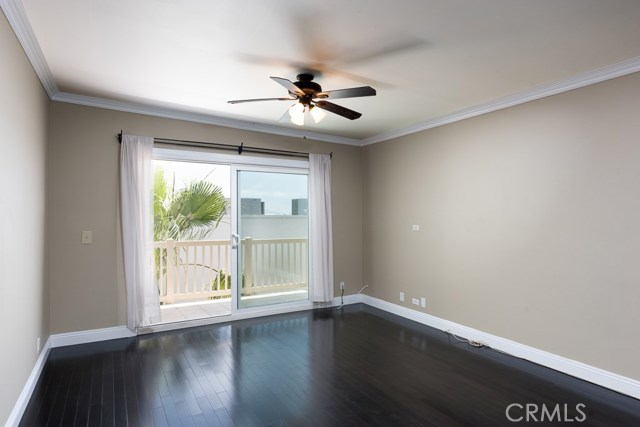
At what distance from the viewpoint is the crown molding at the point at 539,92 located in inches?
109

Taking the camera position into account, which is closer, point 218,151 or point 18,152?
point 18,152

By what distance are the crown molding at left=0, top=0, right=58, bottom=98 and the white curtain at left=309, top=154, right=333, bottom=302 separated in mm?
3119

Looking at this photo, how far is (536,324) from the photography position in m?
3.33

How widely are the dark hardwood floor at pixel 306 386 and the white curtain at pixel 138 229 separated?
1.19ft

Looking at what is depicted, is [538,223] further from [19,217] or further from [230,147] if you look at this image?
[19,217]

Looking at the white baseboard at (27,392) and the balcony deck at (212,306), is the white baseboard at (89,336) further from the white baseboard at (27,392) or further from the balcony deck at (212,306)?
the balcony deck at (212,306)

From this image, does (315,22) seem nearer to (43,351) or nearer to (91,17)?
(91,17)

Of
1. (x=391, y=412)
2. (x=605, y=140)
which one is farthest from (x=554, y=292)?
(x=391, y=412)

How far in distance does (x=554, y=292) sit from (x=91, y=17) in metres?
4.19

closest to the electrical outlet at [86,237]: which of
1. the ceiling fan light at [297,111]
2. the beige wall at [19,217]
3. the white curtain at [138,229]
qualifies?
the white curtain at [138,229]

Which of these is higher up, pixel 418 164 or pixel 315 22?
pixel 315 22

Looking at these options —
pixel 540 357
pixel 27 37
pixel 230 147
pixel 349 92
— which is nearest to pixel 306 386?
pixel 540 357

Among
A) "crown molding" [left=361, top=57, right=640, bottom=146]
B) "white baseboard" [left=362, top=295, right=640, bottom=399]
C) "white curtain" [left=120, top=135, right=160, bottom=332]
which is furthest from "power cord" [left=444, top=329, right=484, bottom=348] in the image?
"white curtain" [left=120, top=135, right=160, bottom=332]

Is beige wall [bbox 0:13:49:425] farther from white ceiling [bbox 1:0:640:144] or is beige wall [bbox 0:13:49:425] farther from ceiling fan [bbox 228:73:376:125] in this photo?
ceiling fan [bbox 228:73:376:125]
